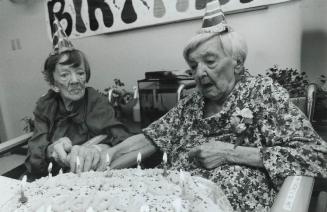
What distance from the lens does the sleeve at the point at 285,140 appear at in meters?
1.15

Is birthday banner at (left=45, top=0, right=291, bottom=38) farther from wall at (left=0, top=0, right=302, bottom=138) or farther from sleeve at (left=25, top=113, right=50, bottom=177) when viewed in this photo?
sleeve at (left=25, top=113, right=50, bottom=177)

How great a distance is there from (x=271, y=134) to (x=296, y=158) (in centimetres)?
13

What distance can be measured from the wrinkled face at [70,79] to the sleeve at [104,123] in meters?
0.09

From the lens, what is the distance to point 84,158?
4.59ft

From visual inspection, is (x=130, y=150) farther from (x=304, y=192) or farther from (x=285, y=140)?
(x=304, y=192)

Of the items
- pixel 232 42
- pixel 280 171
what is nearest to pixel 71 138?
pixel 232 42

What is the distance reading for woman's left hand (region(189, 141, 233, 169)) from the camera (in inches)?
50.1

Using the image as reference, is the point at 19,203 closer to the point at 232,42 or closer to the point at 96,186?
the point at 96,186

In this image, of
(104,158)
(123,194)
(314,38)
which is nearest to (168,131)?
(104,158)

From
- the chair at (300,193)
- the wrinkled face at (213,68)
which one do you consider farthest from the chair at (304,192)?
the wrinkled face at (213,68)

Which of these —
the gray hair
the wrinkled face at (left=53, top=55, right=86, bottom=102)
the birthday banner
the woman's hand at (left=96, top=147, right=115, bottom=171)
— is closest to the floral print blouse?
the gray hair

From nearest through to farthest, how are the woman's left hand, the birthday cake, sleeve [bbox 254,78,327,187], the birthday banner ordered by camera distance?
the birthday cake → sleeve [bbox 254,78,327,187] → the woman's left hand → the birthday banner

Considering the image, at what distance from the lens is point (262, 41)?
6.26ft

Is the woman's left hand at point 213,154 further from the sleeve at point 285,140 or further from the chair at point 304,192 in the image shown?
the chair at point 304,192
